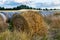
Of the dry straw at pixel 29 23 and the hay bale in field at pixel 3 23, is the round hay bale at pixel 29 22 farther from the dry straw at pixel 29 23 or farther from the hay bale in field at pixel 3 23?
the hay bale in field at pixel 3 23

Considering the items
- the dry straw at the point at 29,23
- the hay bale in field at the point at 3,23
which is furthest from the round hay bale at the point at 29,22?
the hay bale in field at the point at 3,23

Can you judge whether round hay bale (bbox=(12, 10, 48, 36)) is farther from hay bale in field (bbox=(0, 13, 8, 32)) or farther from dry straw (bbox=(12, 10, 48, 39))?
hay bale in field (bbox=(0, 13, 8, 32))

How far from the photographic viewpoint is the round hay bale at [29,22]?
6871 millimetres

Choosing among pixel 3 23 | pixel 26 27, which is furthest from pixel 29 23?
pixel 3 23

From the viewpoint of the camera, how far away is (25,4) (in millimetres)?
8953

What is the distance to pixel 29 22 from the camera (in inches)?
269

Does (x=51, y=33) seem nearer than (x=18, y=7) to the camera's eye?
Yes

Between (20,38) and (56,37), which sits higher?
(20,38)

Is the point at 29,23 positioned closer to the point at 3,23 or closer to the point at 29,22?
the point at 29,22

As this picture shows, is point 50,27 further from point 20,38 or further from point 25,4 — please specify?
point 20,38

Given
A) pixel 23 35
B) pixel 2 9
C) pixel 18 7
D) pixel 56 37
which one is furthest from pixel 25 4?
pixel 23 35

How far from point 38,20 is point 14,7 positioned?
1.72 metres

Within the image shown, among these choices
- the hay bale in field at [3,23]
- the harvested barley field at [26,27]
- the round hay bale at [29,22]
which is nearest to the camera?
the harvested barley field at [26,27]

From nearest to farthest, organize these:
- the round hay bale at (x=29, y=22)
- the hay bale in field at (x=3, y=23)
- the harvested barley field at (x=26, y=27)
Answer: the harvested barley field at (x=26, y=27) → the round hay bale at (x=29, y=22) → the hay bale in field at (x=3, y=23)
